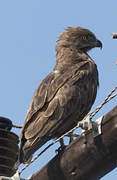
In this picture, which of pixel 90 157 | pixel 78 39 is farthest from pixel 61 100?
pixel 78 39

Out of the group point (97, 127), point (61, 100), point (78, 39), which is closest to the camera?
point (97, 127)

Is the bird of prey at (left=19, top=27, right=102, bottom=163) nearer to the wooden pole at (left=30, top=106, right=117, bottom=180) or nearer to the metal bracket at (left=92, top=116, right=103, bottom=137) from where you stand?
the wooden pole at (left=30, top=106, right=117, bottom=180)

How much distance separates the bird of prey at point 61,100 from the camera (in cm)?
632

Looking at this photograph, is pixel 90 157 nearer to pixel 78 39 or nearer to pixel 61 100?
pixel 61 100

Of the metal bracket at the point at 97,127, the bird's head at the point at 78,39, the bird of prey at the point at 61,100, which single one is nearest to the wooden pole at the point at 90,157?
the metal bracket at the point at 97,127

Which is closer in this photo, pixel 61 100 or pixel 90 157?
pixel 90 157

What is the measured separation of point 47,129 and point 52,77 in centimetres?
174

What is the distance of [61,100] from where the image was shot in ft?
22.8

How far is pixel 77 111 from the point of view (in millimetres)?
7195

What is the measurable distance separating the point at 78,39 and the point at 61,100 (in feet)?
10.2

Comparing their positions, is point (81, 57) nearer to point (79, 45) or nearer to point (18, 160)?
point (79, 45)

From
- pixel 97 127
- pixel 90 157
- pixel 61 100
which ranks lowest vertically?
pixel 61 100

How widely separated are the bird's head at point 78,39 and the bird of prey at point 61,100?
164 mm

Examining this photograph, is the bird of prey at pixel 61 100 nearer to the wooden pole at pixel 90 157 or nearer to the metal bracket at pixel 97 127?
the wooden pole at pixel 90 157
